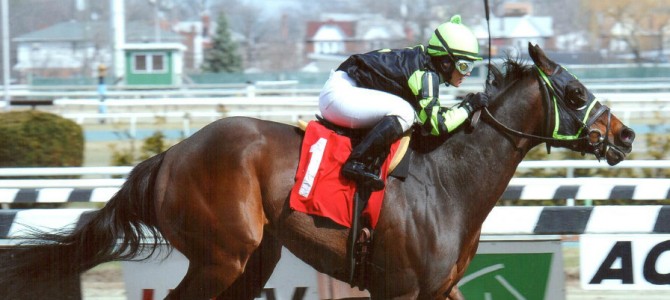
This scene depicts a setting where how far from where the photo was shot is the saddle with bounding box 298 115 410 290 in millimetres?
4055

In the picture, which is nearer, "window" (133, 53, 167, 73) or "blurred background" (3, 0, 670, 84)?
Answer: "window" (133, 53, 167, 73)

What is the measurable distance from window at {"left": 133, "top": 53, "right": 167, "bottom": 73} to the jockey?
30.2 metres

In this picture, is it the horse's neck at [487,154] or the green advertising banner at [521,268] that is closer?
the horse's neck at [487,154]

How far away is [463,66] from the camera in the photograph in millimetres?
4156

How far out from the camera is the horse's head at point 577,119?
13.6 feet

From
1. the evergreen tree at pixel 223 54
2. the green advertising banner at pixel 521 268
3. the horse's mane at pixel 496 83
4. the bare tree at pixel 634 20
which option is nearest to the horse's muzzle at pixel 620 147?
the horse's mane at pixel 496 83

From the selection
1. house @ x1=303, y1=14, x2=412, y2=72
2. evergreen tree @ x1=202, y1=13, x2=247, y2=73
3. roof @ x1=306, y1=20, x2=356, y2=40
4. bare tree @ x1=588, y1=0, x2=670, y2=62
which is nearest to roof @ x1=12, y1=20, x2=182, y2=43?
evergreen tree @ x1=202, y1=13, x2=247, y2=73

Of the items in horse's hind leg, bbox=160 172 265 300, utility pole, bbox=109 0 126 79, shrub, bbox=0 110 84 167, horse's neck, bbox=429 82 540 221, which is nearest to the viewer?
horse's hind leg, bbox=160 172 265 300

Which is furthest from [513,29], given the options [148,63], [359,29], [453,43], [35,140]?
[453,43]

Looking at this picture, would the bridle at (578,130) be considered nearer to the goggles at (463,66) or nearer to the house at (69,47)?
the goggles at (463,66)

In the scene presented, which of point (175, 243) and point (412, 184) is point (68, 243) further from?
point (412, 184)

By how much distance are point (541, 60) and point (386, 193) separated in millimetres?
874

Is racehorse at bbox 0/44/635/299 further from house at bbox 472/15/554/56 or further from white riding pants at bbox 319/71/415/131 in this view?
house at bbox 472/15/554/56

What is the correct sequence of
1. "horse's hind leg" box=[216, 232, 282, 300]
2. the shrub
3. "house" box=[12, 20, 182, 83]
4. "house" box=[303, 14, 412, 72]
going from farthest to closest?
"house" box=[12, 20, 182, 83] → "house" box=[303, 14, 412, 72] → the shrub → "horse's hind leg" box=[216, 232, 282, 300]
